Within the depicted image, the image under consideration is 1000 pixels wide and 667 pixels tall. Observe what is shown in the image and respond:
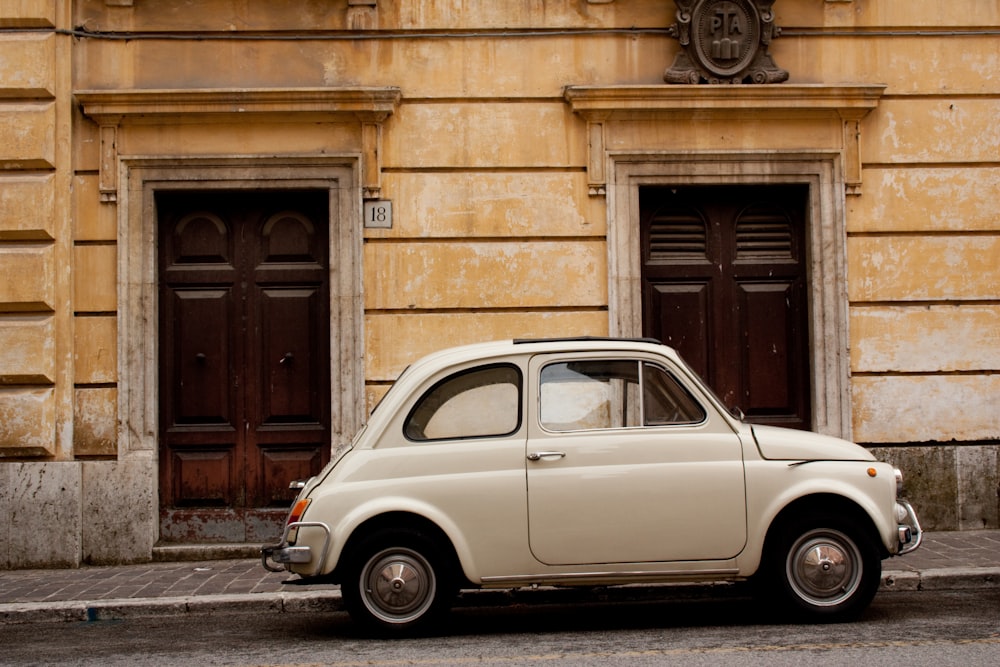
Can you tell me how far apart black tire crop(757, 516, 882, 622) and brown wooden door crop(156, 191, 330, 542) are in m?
5.12

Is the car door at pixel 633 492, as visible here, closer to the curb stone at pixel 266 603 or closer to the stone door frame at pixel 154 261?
the curb stone at pixel 266 603

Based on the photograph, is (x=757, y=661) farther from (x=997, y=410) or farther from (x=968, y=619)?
(x=997, y=410)

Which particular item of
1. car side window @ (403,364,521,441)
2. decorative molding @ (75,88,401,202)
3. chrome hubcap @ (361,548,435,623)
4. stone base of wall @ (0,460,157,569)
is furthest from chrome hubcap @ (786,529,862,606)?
stone base of wall @ (0,460,157,569)

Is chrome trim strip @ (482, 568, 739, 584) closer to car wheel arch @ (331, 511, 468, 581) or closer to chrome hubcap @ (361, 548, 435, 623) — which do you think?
car wheel arch @ (331, 511, 468, 581)

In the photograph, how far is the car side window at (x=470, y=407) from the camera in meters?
7.03

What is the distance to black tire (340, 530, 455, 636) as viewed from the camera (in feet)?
22.3

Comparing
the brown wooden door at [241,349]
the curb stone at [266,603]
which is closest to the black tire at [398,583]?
the curb stone at [266,603]

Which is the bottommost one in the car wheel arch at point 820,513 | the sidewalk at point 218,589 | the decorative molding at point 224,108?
the sidewalk at point 218,589

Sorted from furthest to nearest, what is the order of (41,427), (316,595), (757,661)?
1. (41,427)
2. (316,595)
3. (757,661)

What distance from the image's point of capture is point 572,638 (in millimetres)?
6750

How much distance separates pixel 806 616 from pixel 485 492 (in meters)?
2.01

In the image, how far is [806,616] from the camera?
6.88 metres

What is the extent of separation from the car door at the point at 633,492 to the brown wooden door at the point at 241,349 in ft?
14.4

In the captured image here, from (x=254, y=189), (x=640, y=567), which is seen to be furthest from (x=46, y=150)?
(x=640, y=567)
